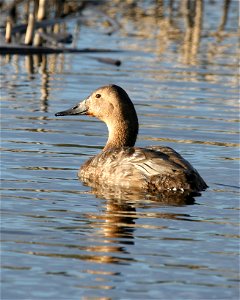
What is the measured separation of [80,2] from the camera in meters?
27.5

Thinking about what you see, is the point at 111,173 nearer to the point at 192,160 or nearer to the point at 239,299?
the point at 192,160

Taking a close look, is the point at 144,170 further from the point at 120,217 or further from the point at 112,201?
the point at 120,217

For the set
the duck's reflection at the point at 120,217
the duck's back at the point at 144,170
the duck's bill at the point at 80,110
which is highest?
the duck's bill at the point at 80,110

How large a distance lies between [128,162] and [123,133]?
121 cm

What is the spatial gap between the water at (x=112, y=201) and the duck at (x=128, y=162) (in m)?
0.22

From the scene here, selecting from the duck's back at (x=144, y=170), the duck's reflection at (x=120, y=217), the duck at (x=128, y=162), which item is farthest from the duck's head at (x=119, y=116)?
the duck's reflection at (x=120, y=217)

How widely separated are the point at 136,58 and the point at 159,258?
12.9 m

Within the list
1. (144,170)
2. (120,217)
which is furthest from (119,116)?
(120,217)

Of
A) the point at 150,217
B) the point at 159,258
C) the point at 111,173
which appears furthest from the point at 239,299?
the point at 111,173

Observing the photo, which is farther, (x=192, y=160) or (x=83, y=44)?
(x=83, y=44)

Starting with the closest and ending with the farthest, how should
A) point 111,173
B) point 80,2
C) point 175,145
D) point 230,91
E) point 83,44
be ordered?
point 111,173
point 175,145
point 230,91
point 83,44
point 80,2

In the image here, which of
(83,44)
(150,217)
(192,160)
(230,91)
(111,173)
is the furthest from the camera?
(83,44)

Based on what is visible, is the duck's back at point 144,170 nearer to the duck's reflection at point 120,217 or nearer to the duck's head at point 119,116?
the duck's reflection at point 120,217

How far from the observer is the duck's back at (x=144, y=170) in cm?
1020
